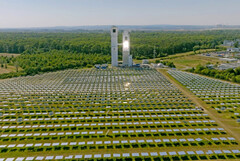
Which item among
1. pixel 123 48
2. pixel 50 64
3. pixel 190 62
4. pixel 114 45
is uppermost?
pixel 114 45

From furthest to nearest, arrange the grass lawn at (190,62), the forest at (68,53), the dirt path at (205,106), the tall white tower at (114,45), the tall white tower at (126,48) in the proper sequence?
the grass lawn at (190,62) → the tall white tower at (126,48) → the tall white tower at (114,45) → the forest at (68,53) → the dirt path at (205,106)

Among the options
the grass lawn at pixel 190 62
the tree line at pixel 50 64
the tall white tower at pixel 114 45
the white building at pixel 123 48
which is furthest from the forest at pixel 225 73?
the tree line at pixel 50 64

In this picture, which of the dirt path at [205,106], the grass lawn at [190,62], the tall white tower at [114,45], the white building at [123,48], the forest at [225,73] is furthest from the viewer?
the grass lawn at [190,62]

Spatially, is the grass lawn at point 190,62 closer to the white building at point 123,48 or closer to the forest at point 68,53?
the forest at point 68,53

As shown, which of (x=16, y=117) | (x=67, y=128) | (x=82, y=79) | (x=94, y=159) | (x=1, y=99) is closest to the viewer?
(x=94, y=159)

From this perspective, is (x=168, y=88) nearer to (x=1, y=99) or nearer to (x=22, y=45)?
(x=1, y=99)

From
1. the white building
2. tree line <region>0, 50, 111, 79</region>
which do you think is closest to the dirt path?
the white building

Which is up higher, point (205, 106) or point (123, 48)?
point (123, 48)

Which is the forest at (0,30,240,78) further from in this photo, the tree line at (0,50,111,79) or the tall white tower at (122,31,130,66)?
the tall white tower at (122,31,130,66)

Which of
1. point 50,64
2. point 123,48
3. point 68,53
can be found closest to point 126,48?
point 123,48

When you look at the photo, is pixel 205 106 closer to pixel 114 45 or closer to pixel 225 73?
pixel 225 73

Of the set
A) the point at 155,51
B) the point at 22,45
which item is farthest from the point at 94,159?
the point at 22,45
